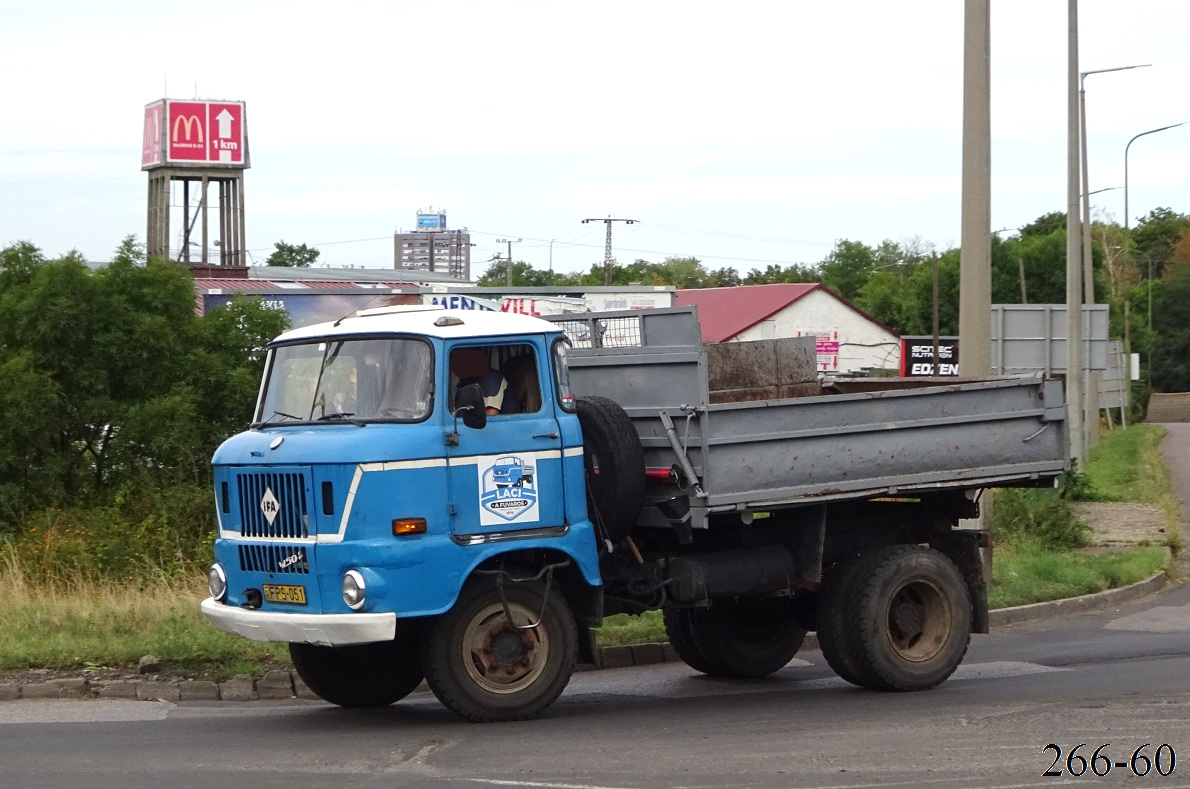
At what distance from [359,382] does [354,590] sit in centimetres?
134

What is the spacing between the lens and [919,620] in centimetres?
1064

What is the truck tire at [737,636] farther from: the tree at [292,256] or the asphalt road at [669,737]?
the tree at [292,256]

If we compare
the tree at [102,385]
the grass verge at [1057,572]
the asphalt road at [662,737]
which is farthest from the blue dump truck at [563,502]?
the tree at [102,385]

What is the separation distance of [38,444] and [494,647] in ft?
38.2

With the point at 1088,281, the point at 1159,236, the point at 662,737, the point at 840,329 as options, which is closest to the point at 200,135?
the point at 840,329

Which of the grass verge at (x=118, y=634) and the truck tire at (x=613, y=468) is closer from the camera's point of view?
the truck tire at (x=613, y=468)

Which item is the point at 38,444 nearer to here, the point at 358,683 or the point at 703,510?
the point at 358,683

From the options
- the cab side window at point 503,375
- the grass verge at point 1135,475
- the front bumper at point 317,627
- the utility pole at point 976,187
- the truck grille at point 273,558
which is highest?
the utility pole at point 976,187

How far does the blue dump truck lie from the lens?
8766 millimetres

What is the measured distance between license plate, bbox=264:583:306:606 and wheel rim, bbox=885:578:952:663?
163 inches

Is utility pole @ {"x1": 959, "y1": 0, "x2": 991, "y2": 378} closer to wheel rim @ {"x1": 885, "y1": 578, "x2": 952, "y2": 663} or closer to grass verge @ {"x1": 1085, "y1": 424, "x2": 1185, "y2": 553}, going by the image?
wheel rim @ {"x1": 885, "y1": 578, "x2": 952, "y2": 663}

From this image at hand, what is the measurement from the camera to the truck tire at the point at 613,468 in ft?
31.1

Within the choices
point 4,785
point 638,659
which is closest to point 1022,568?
point 638,659

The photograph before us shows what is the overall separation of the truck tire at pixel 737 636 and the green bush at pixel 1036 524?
26.1 ft
